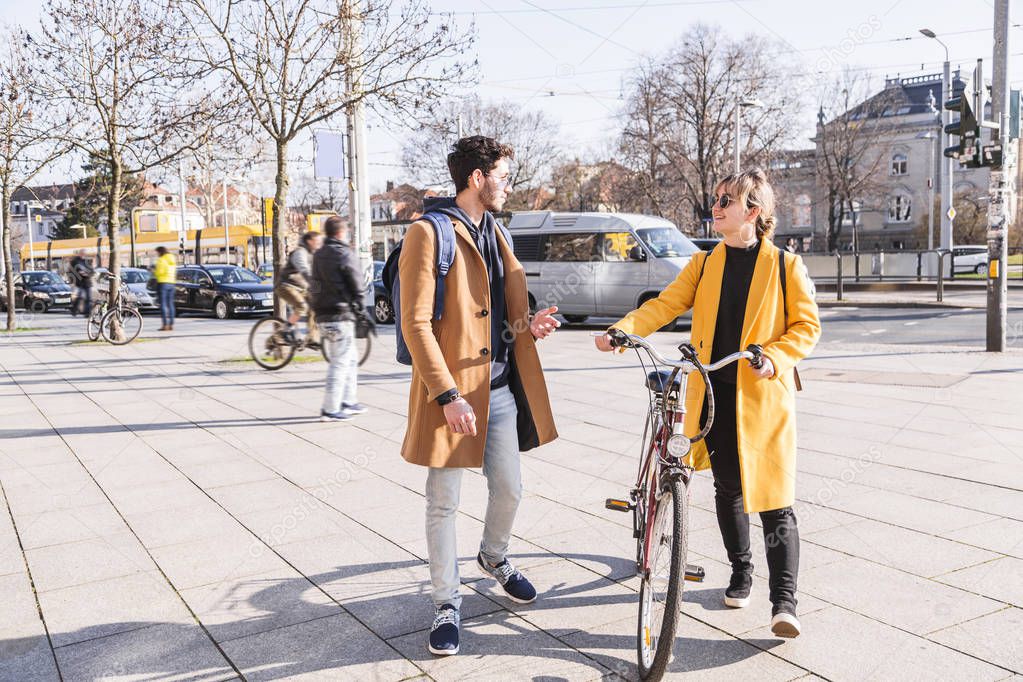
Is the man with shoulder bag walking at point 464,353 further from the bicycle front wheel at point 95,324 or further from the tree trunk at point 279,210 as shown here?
the bicycle front wheel at point 95,324

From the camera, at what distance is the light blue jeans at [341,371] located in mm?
7555

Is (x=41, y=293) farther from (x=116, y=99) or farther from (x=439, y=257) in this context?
(x=439, y=257)

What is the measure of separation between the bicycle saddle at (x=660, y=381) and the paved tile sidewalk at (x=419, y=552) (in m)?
0.94

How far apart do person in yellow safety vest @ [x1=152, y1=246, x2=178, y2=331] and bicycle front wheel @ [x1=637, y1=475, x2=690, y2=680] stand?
16.1 meters

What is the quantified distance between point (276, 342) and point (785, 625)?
877 centimetres

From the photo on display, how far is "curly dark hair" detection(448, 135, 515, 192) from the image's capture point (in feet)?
10.6

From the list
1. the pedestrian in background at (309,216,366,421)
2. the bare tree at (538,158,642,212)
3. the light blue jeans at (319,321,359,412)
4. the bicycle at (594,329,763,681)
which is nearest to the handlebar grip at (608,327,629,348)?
the bicycle at (594,329,763,681)

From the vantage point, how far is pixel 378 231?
53688 mm

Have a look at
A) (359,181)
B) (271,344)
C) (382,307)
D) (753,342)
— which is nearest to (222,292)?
(382,307)

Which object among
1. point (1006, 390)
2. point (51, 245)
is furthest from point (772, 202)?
point (51, 245)

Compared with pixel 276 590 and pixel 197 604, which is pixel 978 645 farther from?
pixel 197 604

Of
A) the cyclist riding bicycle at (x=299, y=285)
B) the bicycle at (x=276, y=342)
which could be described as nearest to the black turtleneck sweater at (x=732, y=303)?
the bicycle at (x=276, y=342)

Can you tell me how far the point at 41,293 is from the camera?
3098cm

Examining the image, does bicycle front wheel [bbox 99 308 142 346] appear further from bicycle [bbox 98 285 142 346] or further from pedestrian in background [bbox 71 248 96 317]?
pedestrian in background [bbox 71 248 96 317]
